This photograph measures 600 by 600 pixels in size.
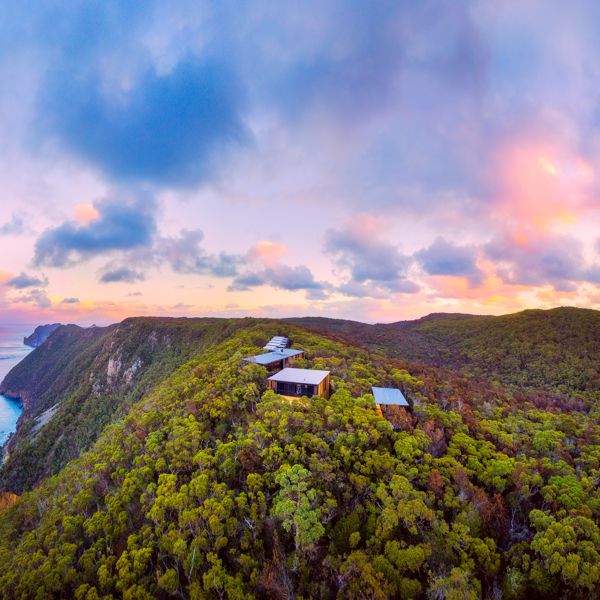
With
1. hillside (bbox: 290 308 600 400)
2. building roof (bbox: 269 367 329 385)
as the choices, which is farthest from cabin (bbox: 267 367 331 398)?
hillside (bbox: 290 308 600 400)

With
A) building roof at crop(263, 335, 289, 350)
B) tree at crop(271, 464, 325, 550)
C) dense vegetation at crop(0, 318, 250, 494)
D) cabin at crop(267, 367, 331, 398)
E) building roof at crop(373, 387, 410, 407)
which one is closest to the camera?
tree at crop(271, 464, 325, 550)

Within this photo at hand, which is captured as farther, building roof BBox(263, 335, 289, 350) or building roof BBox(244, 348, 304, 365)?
building roof BBox(263, 335, 289, 350)

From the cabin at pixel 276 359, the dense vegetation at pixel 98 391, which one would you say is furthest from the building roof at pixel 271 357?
the dense vegetation at pixel 98 391

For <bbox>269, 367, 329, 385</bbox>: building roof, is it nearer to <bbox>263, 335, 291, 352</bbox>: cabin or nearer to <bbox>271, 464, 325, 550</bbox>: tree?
<bbox>271, 464, 325, 550</bbox>: tree

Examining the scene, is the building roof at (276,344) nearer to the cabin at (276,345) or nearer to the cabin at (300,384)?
the cabin at (276,345)

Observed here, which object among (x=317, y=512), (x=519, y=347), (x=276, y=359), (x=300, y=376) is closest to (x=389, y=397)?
(x=300, y=376)

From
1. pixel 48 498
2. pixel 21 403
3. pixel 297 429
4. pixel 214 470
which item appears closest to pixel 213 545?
pixel 214 470

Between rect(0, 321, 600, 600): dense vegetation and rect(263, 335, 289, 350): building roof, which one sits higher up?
rect(263, 335, 289, 350): building roof

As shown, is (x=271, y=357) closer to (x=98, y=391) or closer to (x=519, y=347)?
(x=98, y=391)

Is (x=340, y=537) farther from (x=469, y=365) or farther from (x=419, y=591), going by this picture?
(x=469, y=365)
